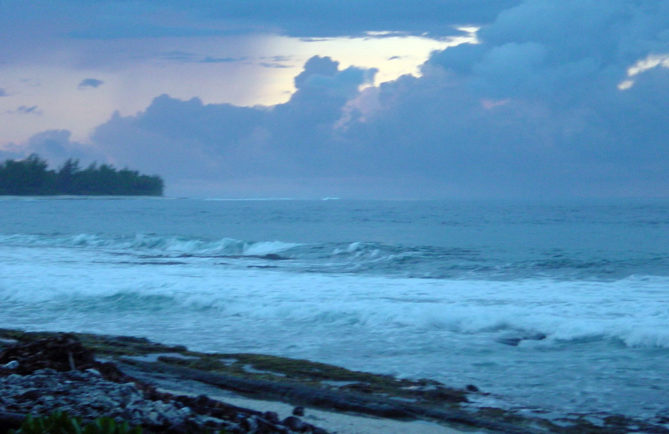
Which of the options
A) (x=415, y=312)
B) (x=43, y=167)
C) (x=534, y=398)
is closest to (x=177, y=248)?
(x=415, y=312)

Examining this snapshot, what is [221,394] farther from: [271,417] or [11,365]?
[11,365]

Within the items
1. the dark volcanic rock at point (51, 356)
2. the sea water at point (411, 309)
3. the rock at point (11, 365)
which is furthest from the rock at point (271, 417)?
the rock at point (11, 365)

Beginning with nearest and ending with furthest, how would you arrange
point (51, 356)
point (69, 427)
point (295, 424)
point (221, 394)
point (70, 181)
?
point (69, 427) → point (295, 424) → point (51, 356) → point (221, 394) → point (70, 181)

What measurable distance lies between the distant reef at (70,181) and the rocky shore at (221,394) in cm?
9803

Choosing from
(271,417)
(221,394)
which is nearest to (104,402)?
(271,417)

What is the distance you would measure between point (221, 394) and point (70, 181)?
104903mm

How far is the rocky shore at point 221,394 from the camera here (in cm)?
463

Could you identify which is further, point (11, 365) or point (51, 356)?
point (51, 356)

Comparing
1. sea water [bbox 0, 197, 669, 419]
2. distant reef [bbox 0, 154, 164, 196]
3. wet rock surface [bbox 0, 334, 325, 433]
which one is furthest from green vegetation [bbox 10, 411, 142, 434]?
distant reef [bbox 0, 154, 164, 196]

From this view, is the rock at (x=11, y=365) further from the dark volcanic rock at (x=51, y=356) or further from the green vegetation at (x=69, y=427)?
the green vegetation at (x=69, y=427)

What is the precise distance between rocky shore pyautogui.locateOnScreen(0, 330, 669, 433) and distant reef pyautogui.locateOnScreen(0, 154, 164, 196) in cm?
9803

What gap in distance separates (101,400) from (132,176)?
112 metres

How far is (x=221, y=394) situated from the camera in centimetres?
622

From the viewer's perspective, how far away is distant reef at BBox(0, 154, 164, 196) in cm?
9650
